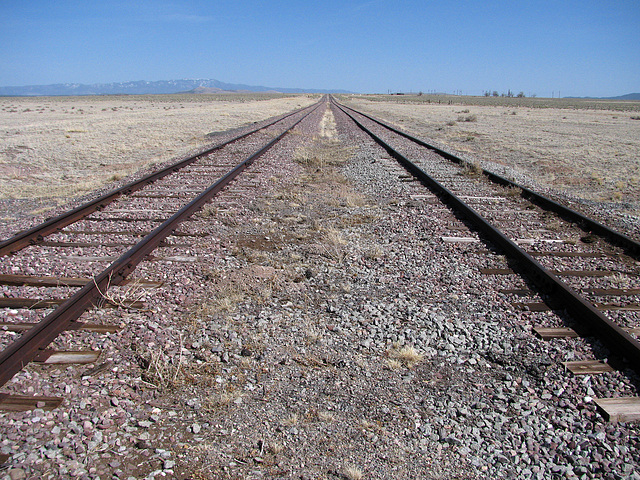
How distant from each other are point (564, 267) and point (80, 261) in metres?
6.24

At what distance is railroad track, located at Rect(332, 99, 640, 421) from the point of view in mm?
3766

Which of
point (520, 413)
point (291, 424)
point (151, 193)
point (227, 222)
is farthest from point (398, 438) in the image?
point (151, 193)

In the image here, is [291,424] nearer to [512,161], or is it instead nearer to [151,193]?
[151,193]

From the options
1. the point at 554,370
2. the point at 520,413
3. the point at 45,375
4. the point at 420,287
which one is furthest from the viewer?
the point at 420,287

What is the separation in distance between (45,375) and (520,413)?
3.57 meters

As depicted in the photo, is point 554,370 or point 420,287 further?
point 420,287

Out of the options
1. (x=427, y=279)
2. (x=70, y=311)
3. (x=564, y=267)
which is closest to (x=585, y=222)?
(x=564, y=267)

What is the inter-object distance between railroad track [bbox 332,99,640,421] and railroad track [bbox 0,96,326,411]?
4085 mm

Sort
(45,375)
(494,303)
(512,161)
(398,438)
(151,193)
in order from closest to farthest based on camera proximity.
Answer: (398,438) < (45,375) < (494,303) < (151,193) < (512,161)

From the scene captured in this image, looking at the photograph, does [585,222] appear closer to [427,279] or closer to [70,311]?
[427,279]

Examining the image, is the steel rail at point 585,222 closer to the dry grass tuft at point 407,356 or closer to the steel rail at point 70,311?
the dry grass tuft at point 407,356

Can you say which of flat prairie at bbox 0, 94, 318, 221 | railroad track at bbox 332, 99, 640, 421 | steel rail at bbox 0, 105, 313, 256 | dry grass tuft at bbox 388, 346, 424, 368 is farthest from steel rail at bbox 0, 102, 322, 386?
flat prairie at bbox 0, 94, 318, 221

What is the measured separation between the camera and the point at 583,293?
16.2 ft

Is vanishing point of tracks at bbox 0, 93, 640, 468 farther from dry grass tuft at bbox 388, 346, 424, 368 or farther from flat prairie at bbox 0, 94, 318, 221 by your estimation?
flat prairie at bbox 0, 94, 318, 221
